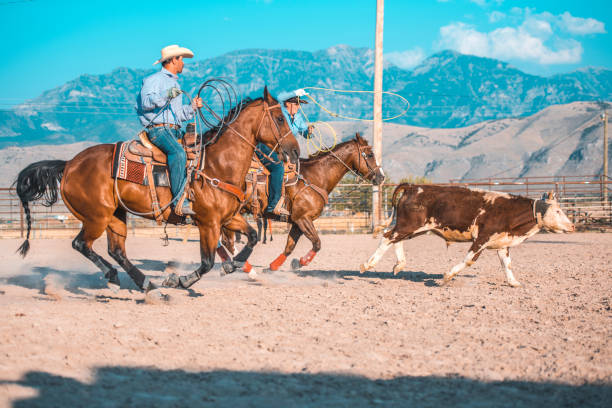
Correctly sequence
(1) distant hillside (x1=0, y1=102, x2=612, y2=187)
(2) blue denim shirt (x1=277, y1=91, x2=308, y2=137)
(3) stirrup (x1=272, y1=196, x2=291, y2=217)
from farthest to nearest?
1. (1) distant hillside (x1=0, y1=102, x2=612, y2=187)
2. (2) blue denim shirt (x1=277, y1=91, x2=308, y2=137)
3. (3) stirrup (x1=272, y1=196, x2=291, y2=217)

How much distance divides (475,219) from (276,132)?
2.98m

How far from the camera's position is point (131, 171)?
594 centimetres

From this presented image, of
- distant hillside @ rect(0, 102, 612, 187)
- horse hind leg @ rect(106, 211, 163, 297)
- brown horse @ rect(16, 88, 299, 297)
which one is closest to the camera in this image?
brown horse @ rect(16, 88, 299, 297)

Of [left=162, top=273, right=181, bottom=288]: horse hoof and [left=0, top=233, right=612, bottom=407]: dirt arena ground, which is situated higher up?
[left=162, top=273, right=181, bottom=288]: horse hoof

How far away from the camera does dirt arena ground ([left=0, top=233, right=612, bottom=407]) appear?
10.4ft

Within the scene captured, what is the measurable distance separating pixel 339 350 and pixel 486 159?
9294 centimetres

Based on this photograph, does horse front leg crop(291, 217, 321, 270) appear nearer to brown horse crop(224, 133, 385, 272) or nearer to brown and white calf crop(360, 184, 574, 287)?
brown horse crop(224, 133, 385, 272)

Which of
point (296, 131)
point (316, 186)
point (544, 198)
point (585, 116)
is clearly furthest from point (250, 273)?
point (585, 116)

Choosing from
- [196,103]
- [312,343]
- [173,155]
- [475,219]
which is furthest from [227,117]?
[475,219]

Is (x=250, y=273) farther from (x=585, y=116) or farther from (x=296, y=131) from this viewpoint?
(x=585, y=116)

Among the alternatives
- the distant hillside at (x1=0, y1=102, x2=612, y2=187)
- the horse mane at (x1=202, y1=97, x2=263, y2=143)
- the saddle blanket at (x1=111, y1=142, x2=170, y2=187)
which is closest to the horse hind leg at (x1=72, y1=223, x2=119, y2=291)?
the saddle blanket at (x1=111, y1=142, x2=170, y2=187)

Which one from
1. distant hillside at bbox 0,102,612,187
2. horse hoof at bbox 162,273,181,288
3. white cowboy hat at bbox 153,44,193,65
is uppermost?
distant hillside at bbox 0,102,612,187

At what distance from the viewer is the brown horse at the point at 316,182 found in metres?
7.96

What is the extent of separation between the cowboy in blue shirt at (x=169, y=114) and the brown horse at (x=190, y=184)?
0.18 metres
